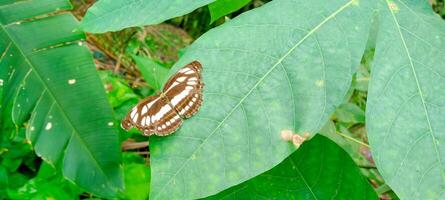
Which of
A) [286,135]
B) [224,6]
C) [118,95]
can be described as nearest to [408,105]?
[286,135]

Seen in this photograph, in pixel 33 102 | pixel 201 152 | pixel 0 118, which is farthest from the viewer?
pixel 0 118

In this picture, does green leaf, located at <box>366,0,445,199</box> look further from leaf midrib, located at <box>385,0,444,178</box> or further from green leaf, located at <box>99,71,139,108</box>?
green leaf, located at <box>99,71,139,108</box>

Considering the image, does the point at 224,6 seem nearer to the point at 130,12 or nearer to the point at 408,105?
the point at 130,12

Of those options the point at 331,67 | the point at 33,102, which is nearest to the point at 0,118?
the point at 33,102

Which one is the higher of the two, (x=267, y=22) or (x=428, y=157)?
(x=267, y=22)

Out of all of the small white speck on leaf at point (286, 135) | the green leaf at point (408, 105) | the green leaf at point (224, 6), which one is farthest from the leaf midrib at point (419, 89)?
the green leaf at point (224, 6)

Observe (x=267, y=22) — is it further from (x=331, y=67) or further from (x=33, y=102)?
(x=33, y=102)
